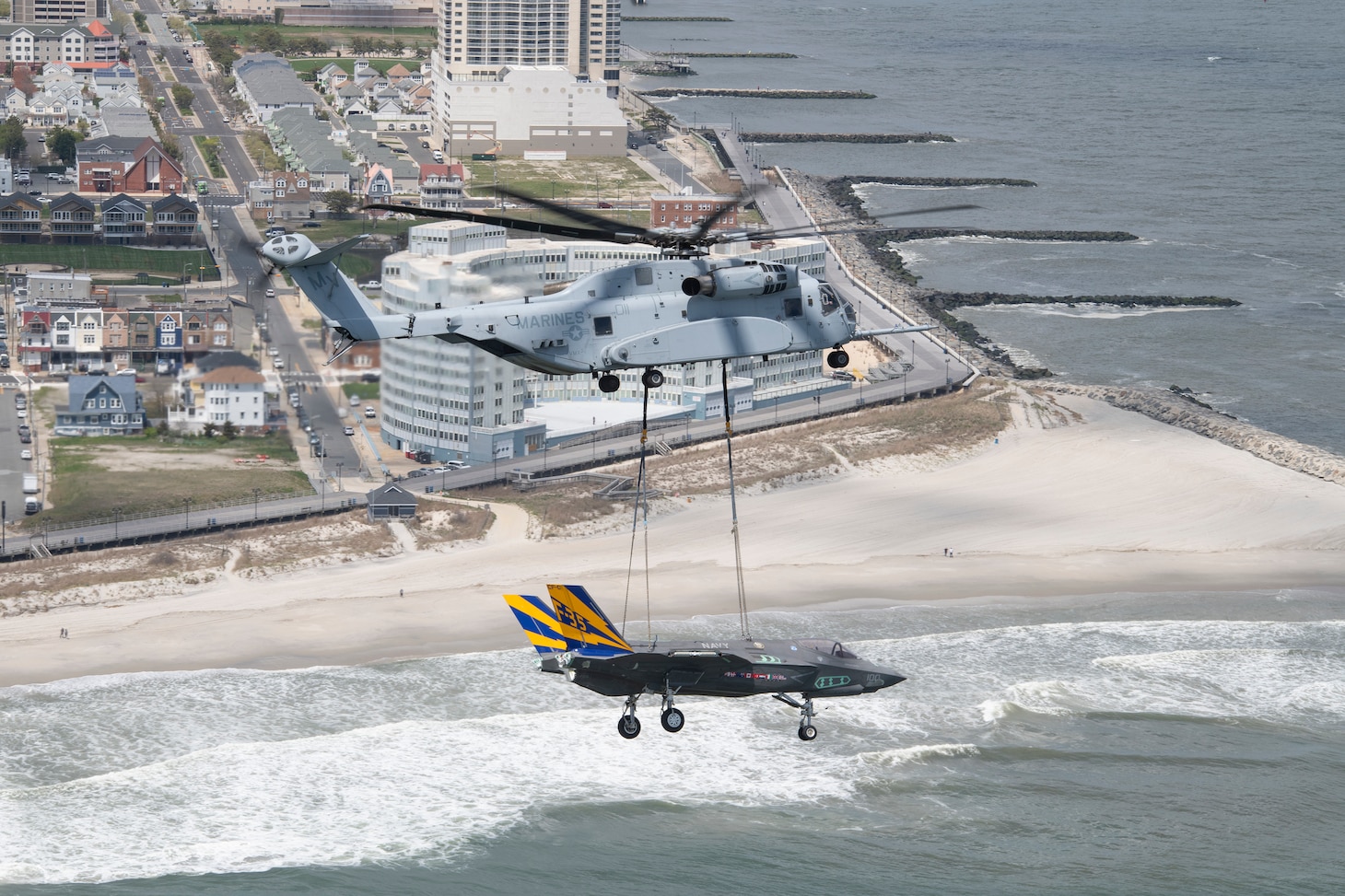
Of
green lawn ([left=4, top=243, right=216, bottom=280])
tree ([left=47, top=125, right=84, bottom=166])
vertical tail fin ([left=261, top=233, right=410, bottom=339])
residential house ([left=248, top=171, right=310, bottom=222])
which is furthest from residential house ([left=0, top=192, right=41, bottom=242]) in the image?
vertical tail fin ([left=261, top=233, right=410, bottom=339])

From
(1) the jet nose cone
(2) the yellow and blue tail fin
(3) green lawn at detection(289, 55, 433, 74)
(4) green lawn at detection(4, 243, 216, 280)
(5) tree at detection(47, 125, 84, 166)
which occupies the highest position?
→ (3) green lawn at detection(289, 55, 433, 74)

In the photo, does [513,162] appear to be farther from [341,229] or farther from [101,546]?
[101,546]

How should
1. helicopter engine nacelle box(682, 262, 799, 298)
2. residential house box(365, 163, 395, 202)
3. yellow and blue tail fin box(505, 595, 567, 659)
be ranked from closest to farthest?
yellow and blue tail fin box(505, 595, 567, 659), helicopter engine nacelle box(682, 262, 799, 298), residential house box(365, 163, 395, 202)

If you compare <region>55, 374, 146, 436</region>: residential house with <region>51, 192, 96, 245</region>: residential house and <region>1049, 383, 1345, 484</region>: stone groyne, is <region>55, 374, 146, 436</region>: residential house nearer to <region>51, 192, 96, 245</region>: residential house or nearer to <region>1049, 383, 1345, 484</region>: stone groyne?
<region>51, 192, 96, 245</region>: residential house

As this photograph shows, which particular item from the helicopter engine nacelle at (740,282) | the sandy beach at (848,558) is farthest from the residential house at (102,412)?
the helicopter engine nacelle at (740,282)

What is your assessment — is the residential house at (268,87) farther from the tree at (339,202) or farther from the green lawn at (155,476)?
the green lawn at (155,476)

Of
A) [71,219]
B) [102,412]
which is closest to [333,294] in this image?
[102,412]

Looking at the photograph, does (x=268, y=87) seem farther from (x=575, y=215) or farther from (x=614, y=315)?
(x=575, y=215)
